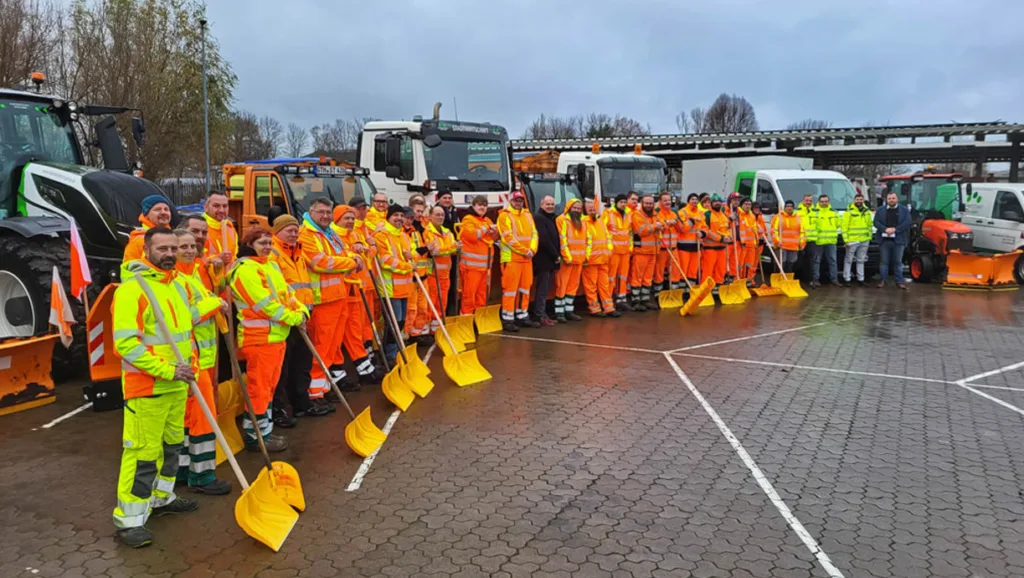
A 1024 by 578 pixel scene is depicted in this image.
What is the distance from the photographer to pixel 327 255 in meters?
6.53

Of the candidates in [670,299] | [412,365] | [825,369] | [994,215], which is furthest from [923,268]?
[412,365]

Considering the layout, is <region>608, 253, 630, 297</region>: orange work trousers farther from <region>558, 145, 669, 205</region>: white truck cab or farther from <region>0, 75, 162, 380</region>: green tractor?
<region>0, 75, 162, 380</region>: green tractor

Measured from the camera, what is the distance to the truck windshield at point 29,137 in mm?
8383

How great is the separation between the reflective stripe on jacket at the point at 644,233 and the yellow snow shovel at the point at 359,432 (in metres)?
7.53

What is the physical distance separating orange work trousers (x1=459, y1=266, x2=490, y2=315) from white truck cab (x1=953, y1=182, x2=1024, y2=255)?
12358 millimetres

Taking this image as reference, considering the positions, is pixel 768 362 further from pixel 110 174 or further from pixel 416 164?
pixel 110 174

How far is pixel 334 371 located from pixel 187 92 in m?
21.9

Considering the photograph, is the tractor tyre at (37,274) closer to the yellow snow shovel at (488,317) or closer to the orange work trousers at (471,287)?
the orange work trousers at (471,287)

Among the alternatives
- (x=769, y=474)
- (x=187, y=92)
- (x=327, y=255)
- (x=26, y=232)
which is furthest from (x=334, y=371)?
(x=187, y=92)

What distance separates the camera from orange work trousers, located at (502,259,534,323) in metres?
10.4

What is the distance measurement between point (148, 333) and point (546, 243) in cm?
721

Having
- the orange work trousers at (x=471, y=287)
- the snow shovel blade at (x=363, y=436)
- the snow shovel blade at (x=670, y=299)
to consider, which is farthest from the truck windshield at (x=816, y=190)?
the snow shovel blade at (x=363, y=436)

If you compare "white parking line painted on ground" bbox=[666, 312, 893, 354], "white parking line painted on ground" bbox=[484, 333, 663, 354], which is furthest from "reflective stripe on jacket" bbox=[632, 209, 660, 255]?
"white parking line painted on ground" bbox=[484, 333, 663, 354]

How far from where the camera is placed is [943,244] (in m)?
15.9
